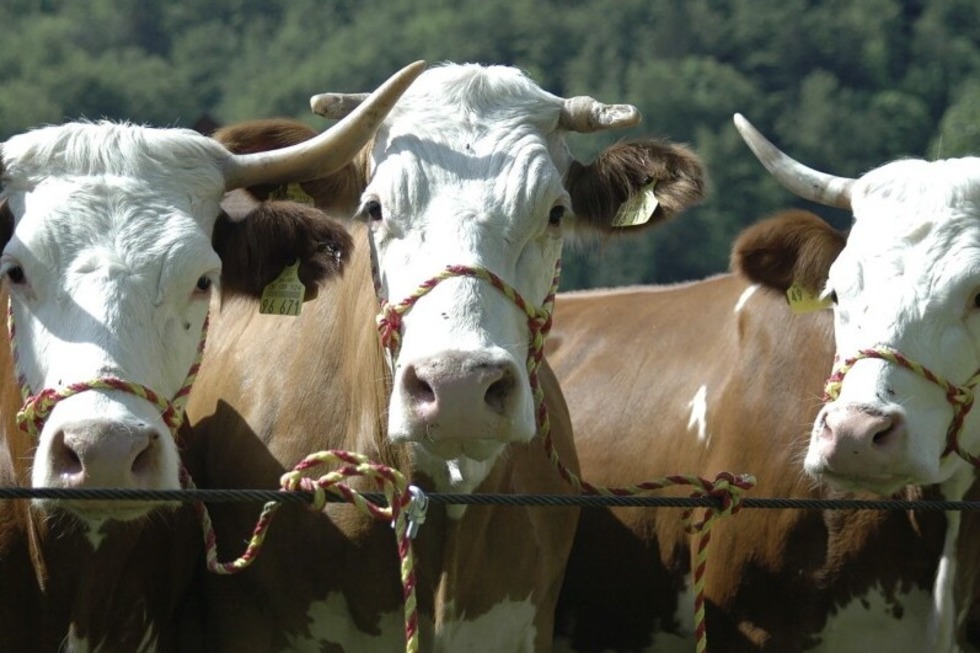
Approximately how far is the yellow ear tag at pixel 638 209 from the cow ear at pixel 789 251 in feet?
2.42

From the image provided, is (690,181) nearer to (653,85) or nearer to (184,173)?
(184,173)

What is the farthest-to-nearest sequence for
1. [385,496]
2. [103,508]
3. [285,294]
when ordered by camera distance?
[285,294] → [385,496] → [103,508]

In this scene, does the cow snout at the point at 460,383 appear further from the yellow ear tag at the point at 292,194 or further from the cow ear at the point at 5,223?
the cow ear at the point at 5,223

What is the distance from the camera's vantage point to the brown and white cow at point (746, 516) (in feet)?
20.6

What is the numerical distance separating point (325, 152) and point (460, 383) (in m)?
0.99

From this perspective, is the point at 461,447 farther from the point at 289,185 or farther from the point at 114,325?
the point at 289,185

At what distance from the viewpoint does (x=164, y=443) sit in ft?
15.7

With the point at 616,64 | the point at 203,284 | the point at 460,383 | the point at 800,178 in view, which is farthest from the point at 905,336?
the point at 616,64

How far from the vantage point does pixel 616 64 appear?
238 ft

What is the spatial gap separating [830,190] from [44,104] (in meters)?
64.4

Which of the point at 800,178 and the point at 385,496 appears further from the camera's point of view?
the point at 800,178

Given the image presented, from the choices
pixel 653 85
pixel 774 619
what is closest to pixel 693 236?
pixel 653 85

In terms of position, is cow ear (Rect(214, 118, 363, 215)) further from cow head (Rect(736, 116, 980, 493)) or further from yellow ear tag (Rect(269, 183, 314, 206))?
cow head (Rect(736, 116, 980, 493))

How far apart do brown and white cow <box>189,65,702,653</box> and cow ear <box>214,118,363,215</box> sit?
0.01 m
